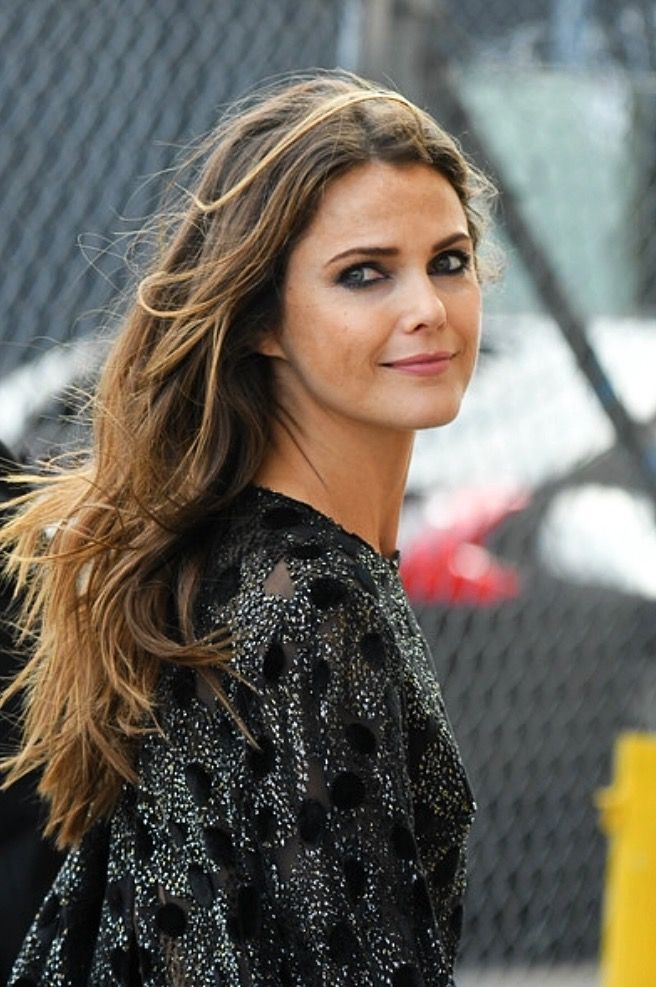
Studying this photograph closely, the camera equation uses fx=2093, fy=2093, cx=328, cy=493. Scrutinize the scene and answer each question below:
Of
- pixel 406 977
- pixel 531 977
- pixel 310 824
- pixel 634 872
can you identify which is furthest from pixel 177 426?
pixel 531 977

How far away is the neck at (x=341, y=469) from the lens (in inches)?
86.6

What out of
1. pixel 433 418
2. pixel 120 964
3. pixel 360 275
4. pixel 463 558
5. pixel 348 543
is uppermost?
pixel 463 558

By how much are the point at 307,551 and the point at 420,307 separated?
0.29m

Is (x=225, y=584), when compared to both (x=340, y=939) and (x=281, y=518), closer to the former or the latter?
(x=281, y=518)

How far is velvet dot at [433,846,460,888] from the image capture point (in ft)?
7.11

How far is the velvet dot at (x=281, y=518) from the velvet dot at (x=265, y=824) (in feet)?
0.96

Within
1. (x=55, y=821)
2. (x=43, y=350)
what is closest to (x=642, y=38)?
(x=43, y=350)

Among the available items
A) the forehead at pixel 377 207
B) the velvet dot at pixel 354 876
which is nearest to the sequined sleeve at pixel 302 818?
the velvet dot at pixel 354 876

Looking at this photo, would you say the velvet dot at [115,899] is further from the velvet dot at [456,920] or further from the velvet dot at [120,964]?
the velvet dot at [456,920]

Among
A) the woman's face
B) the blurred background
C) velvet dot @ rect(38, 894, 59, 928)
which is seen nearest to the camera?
the woman's face

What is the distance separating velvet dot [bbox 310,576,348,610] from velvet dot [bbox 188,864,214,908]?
0.29 m

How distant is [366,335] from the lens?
2.18 m

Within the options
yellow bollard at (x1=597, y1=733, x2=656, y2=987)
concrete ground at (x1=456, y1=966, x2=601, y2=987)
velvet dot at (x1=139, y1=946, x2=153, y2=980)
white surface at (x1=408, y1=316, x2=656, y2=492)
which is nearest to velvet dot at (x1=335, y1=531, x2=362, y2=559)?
velvet dot at (x1=139, y1=946, x2=153, y2=980)

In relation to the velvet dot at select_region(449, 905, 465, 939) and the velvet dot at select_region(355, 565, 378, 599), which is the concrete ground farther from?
the velvet dot at select_region(355, 565, 378, 599)
